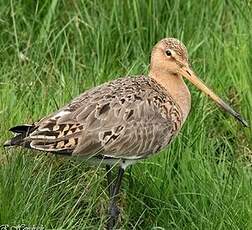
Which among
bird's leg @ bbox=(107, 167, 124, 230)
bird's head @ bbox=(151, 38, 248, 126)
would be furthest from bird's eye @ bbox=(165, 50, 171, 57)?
bird's leg @ bbox=(107, 167, 124, 230)

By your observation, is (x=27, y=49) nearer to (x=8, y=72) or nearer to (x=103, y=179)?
(x=8, y=72)

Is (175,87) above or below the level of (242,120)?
above

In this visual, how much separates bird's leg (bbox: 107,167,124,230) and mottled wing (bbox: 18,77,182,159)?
0.39ft

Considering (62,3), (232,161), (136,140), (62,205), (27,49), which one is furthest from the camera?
(62,3)

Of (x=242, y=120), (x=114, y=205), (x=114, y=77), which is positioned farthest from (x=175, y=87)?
(x=114, y=205)

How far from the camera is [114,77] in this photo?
22.3 feet

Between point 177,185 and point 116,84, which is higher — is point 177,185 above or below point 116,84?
below

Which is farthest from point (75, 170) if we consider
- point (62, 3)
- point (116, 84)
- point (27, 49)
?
point (62, 3)

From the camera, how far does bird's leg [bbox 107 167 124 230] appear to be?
5602mm

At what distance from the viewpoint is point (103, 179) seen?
5781mm

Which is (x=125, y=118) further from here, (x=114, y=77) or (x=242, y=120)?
(x=114, y=77)

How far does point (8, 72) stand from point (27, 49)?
1.21 ft

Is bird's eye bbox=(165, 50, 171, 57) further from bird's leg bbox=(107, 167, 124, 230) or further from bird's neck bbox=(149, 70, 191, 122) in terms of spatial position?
bird's leg bbox=(107, 167, 124, 230)

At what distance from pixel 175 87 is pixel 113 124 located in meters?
0.66
